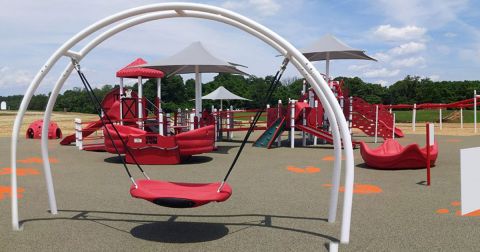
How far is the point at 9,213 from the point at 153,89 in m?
63.6

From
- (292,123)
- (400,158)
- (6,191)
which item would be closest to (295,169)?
(400,158)

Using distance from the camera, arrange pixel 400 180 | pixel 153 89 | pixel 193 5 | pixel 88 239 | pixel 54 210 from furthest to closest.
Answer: pixel 153 89 → pixel 400 180 → pixel 54 210 → pixel 88 239 → pixel 193 5

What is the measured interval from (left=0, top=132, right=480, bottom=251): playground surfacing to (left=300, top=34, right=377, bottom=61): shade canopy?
8.45 meters

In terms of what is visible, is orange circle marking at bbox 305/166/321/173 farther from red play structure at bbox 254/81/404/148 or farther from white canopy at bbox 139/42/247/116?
white canopy at bbox 139/42/247/116

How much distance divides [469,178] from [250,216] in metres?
2.85

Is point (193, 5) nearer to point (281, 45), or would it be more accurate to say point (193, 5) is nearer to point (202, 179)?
point (281, 45)

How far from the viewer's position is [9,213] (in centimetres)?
580

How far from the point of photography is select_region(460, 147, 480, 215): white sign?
138 inches

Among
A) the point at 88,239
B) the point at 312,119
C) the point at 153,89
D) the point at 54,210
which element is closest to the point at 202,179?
the point at 54,210

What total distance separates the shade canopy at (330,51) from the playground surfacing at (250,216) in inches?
333

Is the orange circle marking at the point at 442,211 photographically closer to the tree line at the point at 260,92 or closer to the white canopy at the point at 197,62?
the white canopy at the point at 197,62

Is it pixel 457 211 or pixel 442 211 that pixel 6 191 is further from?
pixel 457 211

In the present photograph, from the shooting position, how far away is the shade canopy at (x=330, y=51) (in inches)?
679

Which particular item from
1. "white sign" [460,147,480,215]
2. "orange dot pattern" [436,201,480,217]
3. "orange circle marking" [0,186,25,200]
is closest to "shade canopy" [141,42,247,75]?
"orange circle marking" [0,186,25,200]
